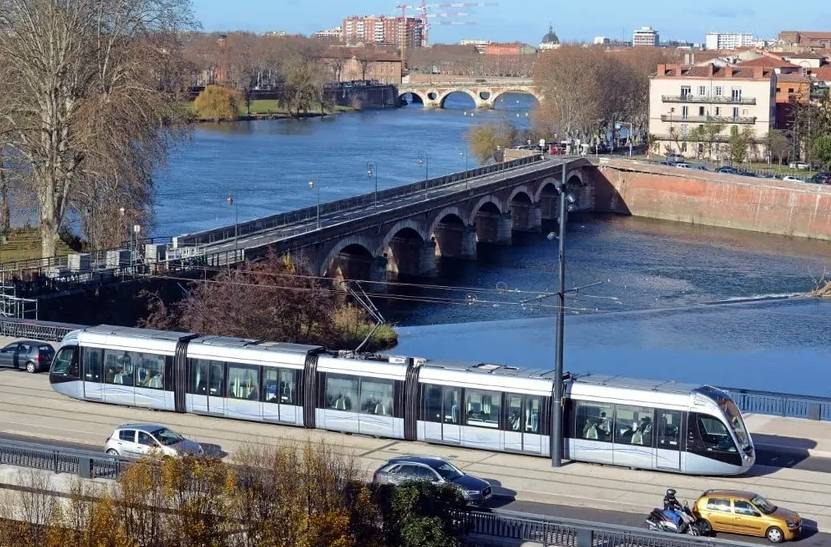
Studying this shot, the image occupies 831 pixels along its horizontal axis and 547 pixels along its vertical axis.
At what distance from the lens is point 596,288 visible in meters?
49.0

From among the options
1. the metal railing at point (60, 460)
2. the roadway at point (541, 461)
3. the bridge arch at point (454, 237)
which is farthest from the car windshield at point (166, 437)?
the bridge arch at point (454, 237)

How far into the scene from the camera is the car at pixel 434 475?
15.7 meters

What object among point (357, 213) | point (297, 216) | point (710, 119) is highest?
point (710, 119)

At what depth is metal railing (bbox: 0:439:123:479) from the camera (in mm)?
16109

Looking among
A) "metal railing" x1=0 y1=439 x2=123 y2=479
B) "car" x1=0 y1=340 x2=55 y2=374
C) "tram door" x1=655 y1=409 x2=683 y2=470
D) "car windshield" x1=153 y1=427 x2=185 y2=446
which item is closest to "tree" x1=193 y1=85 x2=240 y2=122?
"car" x1=0 y1=340 x2=55 y2=374

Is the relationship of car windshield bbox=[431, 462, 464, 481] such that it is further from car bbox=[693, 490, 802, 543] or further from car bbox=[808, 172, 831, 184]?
car bbox=[808, 172, 831, 184]

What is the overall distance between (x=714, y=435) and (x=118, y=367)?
28.9 ft

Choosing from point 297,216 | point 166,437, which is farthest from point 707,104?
point 166,437

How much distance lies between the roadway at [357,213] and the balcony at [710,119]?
47.5 ft

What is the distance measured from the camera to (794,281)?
51.7 meters

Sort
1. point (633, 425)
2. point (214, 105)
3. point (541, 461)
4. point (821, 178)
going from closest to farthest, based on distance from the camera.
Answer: point (633, 425), point (541, 461), point (821, 178), point (214, 105)

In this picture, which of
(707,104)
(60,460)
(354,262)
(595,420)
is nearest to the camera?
(60,460)

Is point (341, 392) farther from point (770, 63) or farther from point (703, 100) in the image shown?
point (770, 63)

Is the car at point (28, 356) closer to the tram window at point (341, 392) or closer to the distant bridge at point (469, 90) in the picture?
the tram window at point (341, 392)
